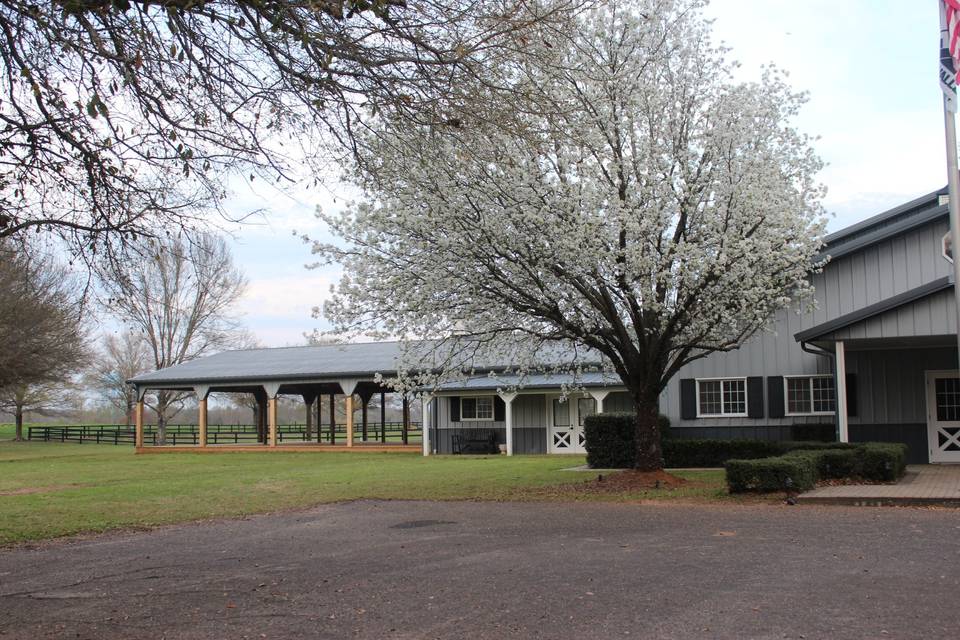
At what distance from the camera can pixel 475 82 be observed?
27.0 ft

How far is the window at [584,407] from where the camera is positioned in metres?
29.0

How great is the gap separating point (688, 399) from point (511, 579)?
1500 centimetres

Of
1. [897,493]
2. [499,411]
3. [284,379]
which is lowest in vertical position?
[897,493]

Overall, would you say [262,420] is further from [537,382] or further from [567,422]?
[537,382]

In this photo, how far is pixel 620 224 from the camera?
15148mm

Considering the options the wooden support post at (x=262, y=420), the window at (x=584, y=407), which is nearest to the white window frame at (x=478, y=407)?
the window at (x=584, y=407)

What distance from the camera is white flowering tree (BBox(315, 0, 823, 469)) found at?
48.2 feet

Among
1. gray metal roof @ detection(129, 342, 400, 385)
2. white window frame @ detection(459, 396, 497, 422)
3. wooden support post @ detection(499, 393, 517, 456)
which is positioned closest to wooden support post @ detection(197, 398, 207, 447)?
gray metal roof @ detection(129, 342, 400, 385)

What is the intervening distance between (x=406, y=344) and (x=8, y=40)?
9920 millimetres

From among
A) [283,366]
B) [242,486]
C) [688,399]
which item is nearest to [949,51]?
[688,399]

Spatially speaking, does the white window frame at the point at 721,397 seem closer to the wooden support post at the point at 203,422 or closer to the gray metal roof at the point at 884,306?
the gray metal roof at the point at 884,306

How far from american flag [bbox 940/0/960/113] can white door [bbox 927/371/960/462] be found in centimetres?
1005

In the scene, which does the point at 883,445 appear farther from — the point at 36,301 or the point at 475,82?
the point at 36,301

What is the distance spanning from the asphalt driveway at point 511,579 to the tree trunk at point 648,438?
435 cm
